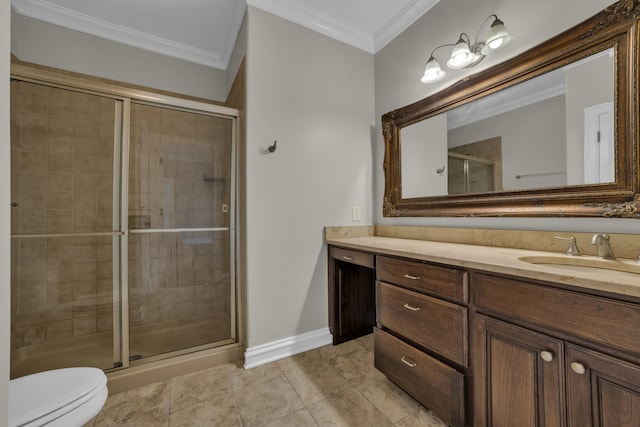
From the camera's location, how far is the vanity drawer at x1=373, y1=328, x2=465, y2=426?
1077 millimetres

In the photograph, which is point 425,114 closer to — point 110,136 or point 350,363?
point 350,363

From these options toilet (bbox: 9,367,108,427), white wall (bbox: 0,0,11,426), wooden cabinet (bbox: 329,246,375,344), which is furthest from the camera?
wooden cabinet (bbox: 329,246,375,344)

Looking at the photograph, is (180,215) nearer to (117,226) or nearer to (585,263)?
(117,226)

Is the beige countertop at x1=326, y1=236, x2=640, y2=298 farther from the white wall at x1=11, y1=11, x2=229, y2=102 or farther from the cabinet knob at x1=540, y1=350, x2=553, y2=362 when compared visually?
the white wall at x1=11, y1=11, x2=229, y2=102

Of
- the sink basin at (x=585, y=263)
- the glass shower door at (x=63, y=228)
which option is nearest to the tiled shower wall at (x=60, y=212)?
the glass shower door at (x=63, y=228)

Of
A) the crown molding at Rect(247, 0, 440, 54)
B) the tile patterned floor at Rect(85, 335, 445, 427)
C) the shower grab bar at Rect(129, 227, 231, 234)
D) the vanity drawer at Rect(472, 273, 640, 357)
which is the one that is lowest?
the tile patterned floor at Rect(85, 335, 445, 427)

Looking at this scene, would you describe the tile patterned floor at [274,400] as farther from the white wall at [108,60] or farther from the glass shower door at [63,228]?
the white wall at [108,60]

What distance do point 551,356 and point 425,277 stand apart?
1.59 ft

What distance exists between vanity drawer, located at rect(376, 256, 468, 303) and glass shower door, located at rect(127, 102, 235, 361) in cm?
120

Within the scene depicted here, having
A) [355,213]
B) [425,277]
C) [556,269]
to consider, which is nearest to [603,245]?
[556,269]

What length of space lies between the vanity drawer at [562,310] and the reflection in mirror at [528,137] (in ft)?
2.30

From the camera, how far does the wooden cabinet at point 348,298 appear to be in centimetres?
197

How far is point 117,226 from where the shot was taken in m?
1.68

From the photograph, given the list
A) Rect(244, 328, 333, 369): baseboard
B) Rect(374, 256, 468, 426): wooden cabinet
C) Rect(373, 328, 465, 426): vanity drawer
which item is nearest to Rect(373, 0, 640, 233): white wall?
Rect(374, 256, 468, 426): wooden cabinet
